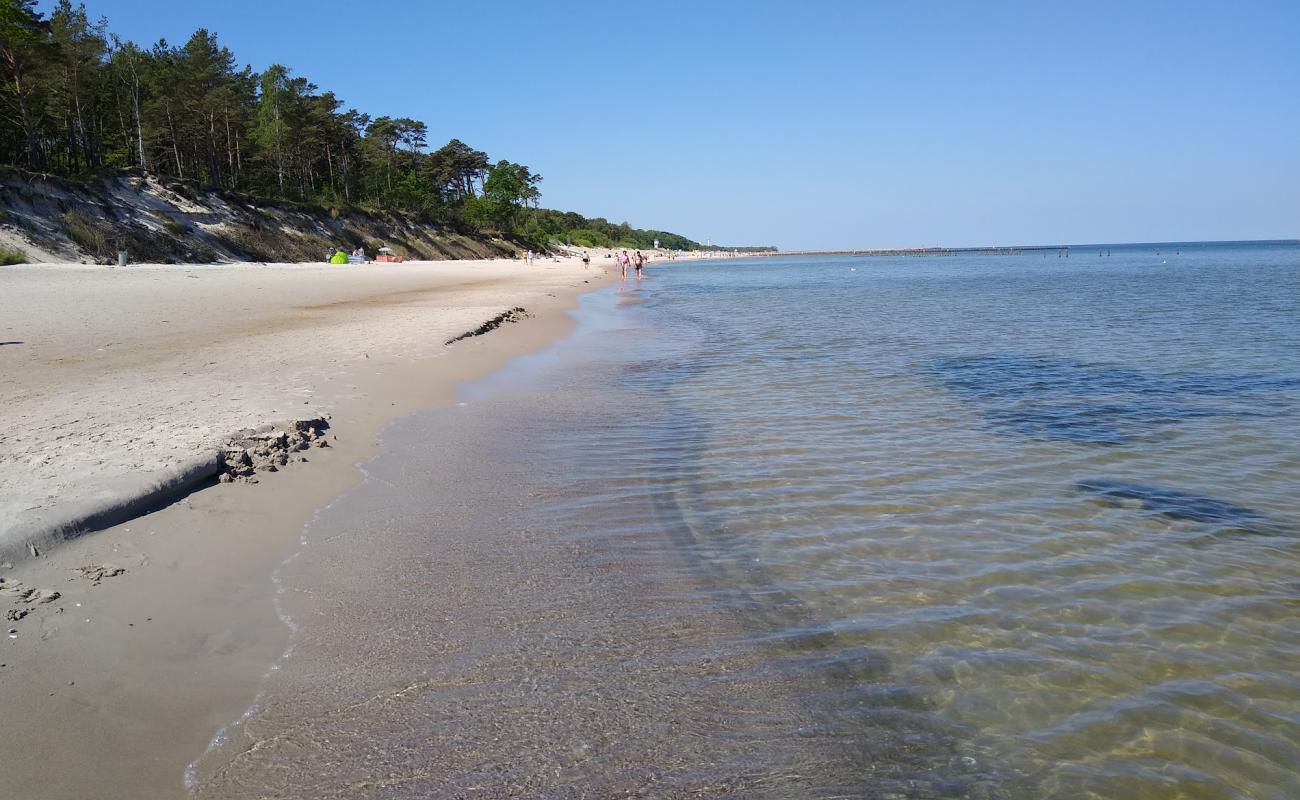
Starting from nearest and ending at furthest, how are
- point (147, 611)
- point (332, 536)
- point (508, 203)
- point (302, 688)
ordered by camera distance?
point (302, 688) < point (147, 611) < point (332, 536) < point (508, 203)

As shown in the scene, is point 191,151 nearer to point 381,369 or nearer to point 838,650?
point 381,369

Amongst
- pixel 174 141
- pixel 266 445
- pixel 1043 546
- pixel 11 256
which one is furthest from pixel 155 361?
pixel 174 141

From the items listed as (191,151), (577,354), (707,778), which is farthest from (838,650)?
(191,151)

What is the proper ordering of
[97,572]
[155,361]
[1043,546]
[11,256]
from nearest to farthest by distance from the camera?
1. [97,572]
2. [1043,546]
3. [155,361]
4. [11,256]

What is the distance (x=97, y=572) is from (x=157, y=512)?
3.11 feet

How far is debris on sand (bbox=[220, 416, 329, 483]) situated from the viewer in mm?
5547

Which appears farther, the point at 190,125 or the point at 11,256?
the point at 190,125

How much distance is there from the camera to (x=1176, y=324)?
19703 millimetres

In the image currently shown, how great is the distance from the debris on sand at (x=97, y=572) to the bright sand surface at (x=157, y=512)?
1.1 inches

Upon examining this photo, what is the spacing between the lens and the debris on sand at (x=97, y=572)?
3.76 metres

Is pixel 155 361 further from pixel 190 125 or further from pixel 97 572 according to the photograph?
pixel 190 125

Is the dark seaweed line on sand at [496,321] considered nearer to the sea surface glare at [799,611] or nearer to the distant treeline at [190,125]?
the sea surface glare at [799,611]

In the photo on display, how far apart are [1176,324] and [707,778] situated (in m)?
22.6

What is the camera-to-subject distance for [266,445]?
6.09 m
